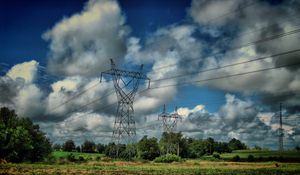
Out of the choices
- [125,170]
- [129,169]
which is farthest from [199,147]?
[125,170]

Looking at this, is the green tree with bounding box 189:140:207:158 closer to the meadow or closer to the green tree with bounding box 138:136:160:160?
the green tree with bounding box 138:136:160:160

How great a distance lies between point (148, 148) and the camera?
463ft

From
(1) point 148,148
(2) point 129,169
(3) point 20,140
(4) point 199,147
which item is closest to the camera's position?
(2) point 129,169

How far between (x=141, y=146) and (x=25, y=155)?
57081 mm

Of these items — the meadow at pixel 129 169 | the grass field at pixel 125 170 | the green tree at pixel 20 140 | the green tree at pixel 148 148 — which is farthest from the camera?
the green tree at pixel 148 148

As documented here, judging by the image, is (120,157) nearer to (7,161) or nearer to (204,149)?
(7,161)

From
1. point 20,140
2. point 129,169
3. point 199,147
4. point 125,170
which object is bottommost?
point 129,169

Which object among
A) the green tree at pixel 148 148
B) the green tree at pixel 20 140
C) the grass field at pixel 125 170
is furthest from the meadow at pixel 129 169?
the green tree at pixel 148 148

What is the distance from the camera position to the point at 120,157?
3255 inches

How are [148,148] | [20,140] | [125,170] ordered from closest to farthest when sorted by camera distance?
[125,170], [20,140], [148,148]

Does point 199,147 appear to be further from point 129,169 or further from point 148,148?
point 129,169

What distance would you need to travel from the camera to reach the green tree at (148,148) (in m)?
128

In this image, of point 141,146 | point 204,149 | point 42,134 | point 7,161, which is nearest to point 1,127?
point 7,161

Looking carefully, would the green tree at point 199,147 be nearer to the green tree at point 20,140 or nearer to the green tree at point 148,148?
the green tree at point 148,148
